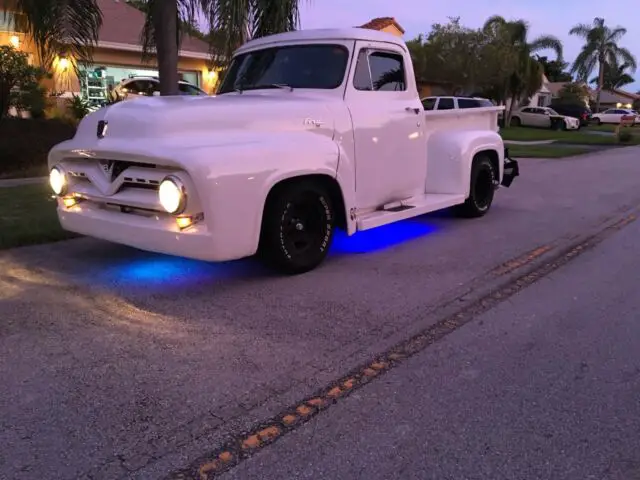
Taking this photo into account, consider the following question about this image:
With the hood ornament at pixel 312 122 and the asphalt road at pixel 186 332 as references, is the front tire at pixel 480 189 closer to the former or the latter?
the asphalt road at pixel 186 332

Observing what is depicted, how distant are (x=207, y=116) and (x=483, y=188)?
4.81 meters

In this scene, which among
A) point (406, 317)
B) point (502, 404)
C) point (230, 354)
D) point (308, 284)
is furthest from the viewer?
point (308, 284)

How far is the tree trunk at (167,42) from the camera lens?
32.0ft

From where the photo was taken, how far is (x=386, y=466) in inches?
110

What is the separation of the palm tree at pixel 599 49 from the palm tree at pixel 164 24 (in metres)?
52.0

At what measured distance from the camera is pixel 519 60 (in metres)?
40.8

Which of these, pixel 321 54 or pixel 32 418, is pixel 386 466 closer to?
pixel 32 418

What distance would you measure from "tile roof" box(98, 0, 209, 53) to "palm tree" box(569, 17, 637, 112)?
139ft

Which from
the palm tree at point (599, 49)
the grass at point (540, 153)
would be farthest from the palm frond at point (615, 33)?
the grass at point (540, 153)

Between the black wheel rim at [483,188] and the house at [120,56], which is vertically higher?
the house at [120,56]

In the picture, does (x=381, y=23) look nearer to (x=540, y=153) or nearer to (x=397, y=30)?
(x=397, y=30)

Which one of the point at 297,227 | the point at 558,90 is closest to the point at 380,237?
the point at 297,227

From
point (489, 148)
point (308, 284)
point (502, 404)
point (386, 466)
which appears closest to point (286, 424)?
Answer: point (386, 466)

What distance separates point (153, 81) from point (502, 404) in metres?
17.9
